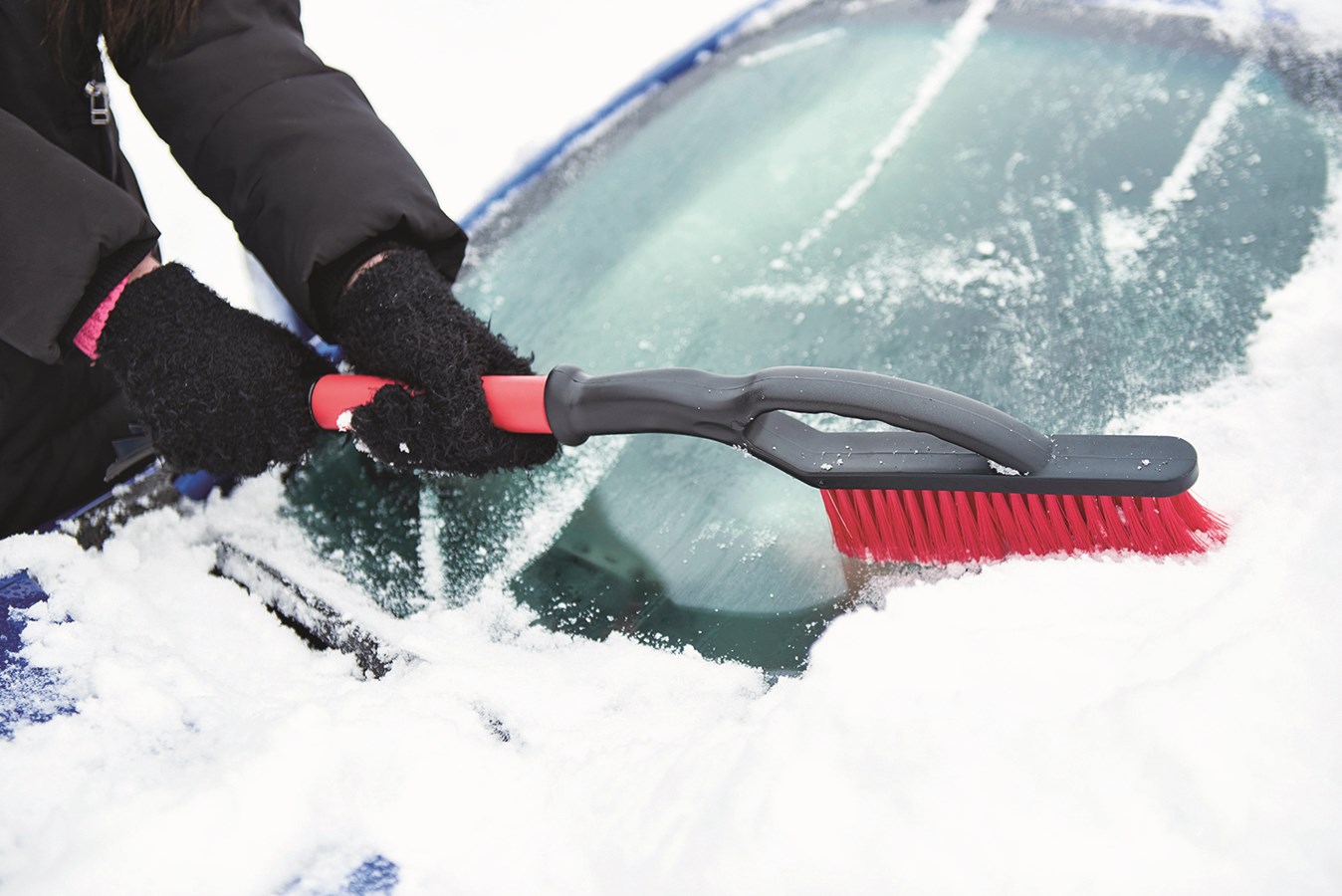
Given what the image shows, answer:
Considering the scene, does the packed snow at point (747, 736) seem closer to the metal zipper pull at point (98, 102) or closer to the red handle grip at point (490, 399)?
the red handle grip at point (490, 399)

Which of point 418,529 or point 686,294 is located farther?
point 686,294

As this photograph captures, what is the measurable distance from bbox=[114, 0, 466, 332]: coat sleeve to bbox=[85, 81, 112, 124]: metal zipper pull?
35 millimetres

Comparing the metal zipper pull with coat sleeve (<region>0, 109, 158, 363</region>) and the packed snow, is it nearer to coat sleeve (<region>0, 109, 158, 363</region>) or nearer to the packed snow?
coat sleeve (<region>0, 109, 158, 363</region>)

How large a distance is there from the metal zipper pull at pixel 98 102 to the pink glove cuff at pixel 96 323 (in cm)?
27

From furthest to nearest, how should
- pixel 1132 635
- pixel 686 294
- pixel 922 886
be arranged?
pixel 686 294
pixel 1132 635
pixel 922 886

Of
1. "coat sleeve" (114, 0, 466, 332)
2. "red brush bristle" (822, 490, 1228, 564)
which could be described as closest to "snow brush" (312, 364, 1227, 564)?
"red brush bristle" (822, 490, 1228, 564)

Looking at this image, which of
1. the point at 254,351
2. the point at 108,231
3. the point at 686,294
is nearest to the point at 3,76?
the point at 108,231

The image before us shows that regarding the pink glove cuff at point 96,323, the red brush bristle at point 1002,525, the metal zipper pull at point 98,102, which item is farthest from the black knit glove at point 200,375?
the red brush bristle at point 1002,525

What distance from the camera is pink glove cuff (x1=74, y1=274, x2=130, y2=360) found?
962 mm

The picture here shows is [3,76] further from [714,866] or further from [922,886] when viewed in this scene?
[922,886]

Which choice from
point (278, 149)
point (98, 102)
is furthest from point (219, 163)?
point (98, 102)

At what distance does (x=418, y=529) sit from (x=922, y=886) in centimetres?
68

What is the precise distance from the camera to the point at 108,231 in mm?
922

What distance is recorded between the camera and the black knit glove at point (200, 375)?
941 mm
